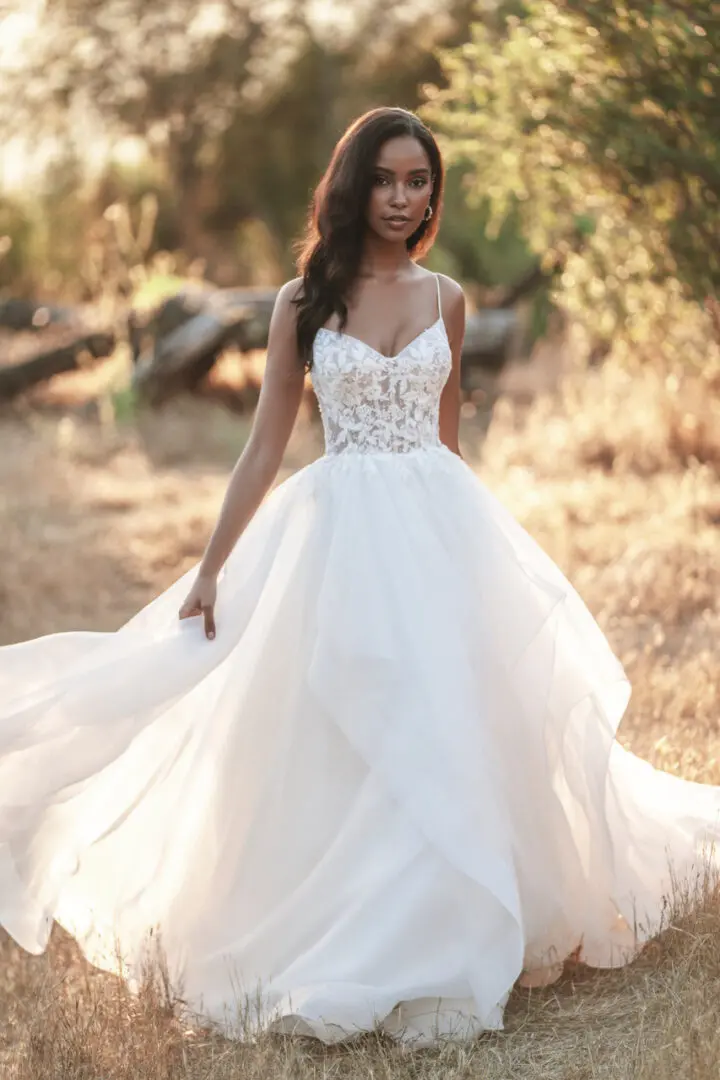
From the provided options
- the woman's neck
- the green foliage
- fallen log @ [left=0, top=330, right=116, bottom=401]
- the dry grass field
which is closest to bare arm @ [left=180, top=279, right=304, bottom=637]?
the woman's neck

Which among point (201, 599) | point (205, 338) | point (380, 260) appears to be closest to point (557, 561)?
point (380, 260)

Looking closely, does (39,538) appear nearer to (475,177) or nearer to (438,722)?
(475,177)

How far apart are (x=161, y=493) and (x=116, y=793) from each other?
6.22 m

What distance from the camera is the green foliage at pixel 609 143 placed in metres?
6.59

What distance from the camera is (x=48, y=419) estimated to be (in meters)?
13.0

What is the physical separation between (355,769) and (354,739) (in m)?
0.11

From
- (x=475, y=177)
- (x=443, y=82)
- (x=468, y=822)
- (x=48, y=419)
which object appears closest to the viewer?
(x=468, y=822)

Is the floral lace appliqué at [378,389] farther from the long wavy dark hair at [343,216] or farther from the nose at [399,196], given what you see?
the nose at [399,196]

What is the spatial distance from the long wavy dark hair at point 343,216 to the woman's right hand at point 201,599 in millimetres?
579

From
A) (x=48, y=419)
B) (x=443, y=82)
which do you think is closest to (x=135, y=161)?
(x=443, y=82)

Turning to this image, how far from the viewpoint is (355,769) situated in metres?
2.94

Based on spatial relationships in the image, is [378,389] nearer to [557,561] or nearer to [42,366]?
[557,561]

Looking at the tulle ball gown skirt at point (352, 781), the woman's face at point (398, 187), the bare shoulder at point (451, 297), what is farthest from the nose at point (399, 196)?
the tulle ball gown skirt at point (352, 781)

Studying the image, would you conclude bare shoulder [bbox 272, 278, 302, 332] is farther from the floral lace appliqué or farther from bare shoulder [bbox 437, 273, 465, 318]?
bare shoulder [bbox 437, 273, 465, 318]
